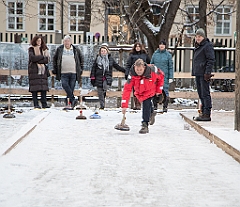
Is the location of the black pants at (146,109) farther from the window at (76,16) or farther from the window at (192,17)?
the window at (76,16)

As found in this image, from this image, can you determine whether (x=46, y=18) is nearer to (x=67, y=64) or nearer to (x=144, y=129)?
(x=67, y=64)

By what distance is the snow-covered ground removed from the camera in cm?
478

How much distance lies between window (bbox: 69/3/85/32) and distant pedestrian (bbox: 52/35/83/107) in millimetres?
18979

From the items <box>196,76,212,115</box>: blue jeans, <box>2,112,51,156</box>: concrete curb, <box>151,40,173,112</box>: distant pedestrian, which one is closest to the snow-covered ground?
<box>2,112,51,156</box>: concrete curb

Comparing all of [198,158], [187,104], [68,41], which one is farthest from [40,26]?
[198,158]

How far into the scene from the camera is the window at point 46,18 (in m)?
33.8

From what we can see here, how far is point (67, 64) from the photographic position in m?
13.6

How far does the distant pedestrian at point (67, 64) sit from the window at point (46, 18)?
2066 centimetres

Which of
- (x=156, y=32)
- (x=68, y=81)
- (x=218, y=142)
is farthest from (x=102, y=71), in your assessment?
(x=218, y=142)

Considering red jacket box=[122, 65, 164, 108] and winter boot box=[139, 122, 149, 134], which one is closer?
winter boot box=[139, 122, 149, 134]

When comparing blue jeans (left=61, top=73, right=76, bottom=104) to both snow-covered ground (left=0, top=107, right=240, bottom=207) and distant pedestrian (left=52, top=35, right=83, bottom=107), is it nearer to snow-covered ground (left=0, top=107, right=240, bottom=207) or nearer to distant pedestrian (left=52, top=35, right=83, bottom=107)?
distant pedestrian (left=52, top=35, right=83, bottom=107)

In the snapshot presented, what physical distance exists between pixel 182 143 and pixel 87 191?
3368 millimetres

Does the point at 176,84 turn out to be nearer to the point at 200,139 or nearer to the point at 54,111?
the point at 54,111

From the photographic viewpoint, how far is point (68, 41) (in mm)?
13422
